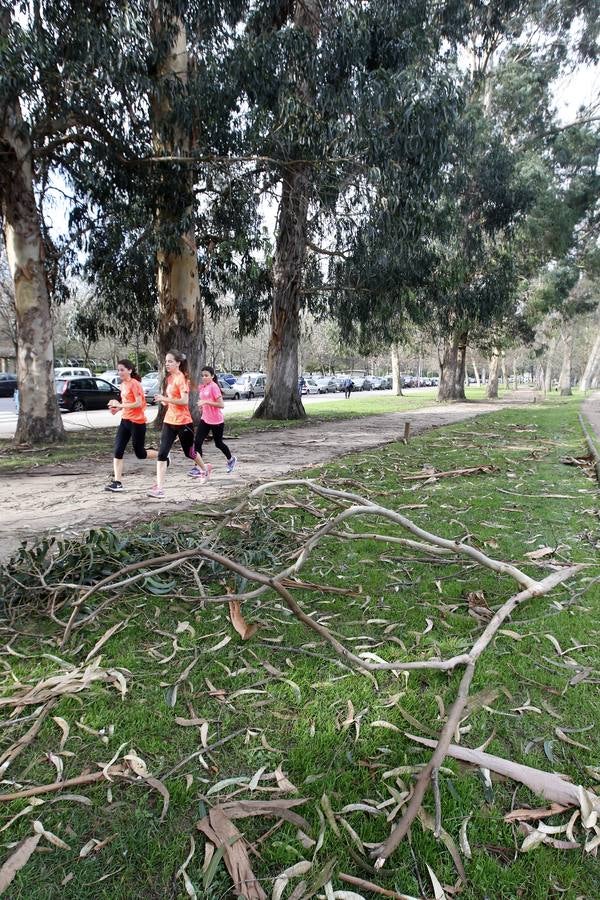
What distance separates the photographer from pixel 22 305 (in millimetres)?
11672

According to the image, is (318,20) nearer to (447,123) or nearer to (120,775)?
(447,123)

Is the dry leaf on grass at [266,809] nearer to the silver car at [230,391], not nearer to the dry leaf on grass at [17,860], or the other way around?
the dry leaf on grass at [17,860]

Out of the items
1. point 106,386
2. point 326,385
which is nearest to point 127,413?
point 106,386

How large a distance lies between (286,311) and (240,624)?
51.6 ft

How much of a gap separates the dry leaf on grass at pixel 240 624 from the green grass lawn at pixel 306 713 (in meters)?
0.05

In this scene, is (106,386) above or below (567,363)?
below

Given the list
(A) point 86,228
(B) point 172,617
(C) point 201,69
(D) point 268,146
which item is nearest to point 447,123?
(D) point 268,146

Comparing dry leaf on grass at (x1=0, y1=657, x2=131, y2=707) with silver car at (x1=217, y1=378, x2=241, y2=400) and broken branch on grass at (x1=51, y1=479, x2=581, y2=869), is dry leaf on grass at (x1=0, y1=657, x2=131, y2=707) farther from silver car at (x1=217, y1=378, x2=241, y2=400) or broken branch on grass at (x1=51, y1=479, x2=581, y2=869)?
silver car at (x1=217, y1=378, x2=241, y2=400)

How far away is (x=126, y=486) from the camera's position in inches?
303

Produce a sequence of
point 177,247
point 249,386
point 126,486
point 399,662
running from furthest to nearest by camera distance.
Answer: point 249,386
point 177,247
point 126,486
point 399,662

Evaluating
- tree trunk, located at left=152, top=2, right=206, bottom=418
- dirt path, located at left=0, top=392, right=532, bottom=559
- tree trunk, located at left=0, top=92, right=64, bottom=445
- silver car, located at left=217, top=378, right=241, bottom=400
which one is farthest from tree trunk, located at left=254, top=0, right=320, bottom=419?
silver car, located at left=217, top=378, right=241, bottom=400

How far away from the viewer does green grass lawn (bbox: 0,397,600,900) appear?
5.70 feet

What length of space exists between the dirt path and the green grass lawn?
164 cm

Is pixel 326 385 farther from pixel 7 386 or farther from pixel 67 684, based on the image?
pixel 67 684
